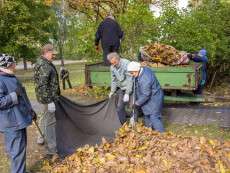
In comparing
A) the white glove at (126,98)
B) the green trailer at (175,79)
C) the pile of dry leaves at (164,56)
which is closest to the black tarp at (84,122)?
the white glove at (126,98)

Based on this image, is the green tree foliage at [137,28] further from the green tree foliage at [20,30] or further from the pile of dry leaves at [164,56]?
the green tree foliage at [20,30]

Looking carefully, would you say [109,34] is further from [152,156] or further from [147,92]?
[152,156]

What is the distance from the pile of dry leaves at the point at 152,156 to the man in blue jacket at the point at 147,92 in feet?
5.46

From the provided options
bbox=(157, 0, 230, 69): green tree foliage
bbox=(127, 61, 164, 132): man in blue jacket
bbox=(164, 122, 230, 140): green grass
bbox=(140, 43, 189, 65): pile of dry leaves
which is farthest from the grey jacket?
bbox=(157, 0, 230, 69): green tree foliage

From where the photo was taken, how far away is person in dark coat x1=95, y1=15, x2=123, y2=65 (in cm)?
1154

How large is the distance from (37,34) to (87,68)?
41.4 feet

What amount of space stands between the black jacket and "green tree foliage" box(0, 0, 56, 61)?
1092cm

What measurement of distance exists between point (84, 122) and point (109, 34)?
13.0ft

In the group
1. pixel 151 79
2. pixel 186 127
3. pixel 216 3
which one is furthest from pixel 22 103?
pixel 216 3

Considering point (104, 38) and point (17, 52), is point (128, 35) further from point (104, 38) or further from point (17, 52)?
point (17, 52)

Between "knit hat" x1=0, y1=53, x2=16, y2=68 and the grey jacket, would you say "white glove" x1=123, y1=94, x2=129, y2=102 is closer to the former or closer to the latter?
the grey jacket

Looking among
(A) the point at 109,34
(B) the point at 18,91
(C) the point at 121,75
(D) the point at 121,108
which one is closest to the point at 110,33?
(A) the point at 109,34

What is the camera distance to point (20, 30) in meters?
22.4

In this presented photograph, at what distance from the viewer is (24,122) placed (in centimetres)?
609
